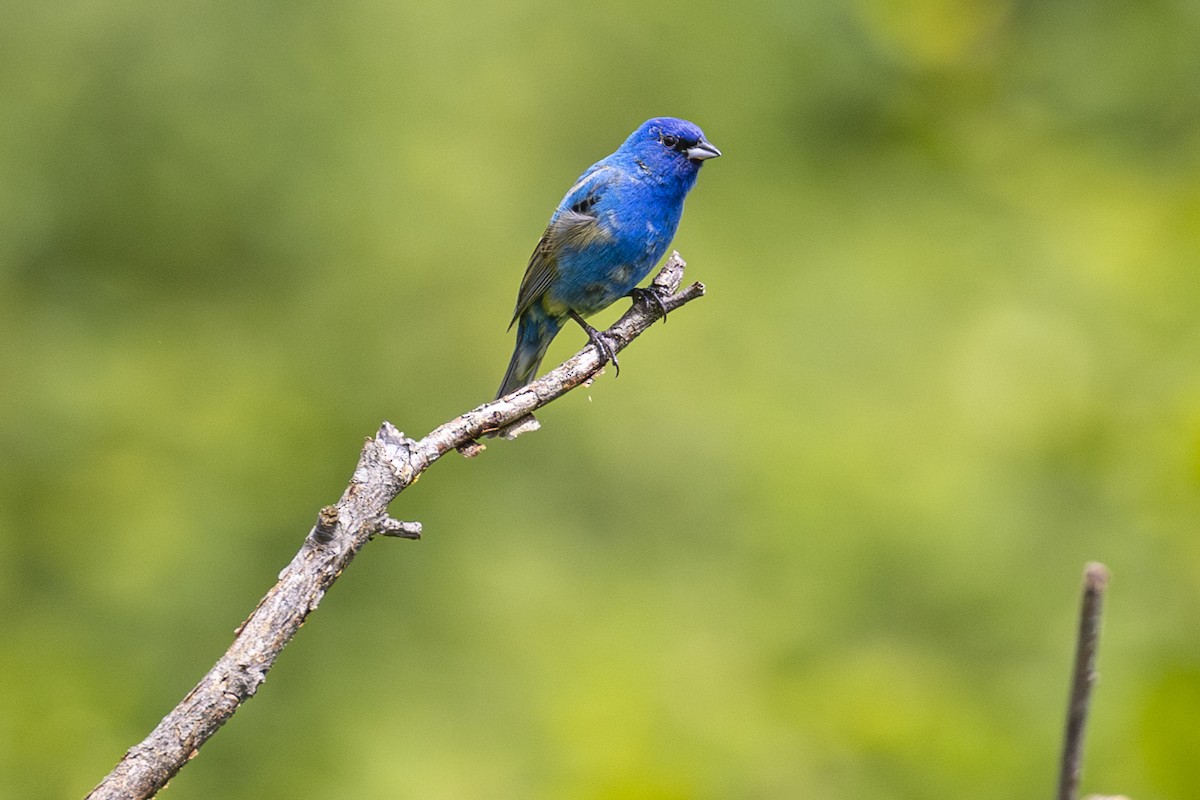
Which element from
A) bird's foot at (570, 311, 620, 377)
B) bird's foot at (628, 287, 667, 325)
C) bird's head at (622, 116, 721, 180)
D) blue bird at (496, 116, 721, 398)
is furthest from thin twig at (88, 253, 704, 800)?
bird's head at (622, 116, 721, 180)

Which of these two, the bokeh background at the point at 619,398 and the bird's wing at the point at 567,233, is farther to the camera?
the bokeh background at the point at 619,398

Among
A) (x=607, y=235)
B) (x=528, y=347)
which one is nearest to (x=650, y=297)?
(x=607, y=235)

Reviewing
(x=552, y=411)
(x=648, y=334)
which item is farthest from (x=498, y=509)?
(x=648, y=334)

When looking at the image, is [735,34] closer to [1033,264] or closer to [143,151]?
[1033,264]

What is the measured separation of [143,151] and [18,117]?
56 cm

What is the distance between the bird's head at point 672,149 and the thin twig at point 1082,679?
372 centimetres

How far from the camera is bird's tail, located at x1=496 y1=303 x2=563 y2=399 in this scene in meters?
4.83

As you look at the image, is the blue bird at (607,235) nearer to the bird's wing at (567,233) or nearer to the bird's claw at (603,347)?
the bird's wing at (567,233)

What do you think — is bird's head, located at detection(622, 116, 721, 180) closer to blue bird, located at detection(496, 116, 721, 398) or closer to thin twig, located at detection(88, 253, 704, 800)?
blue bird, located at detection(496, 116, 721, 398)

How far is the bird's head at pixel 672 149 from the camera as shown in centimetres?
478

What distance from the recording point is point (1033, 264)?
22.1ft

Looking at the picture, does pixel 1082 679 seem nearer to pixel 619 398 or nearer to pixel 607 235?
pixel 607 235

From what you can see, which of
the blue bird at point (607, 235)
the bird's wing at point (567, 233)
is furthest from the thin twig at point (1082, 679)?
the bird's wing at point (567, 233)

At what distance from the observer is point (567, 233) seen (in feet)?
15.3
